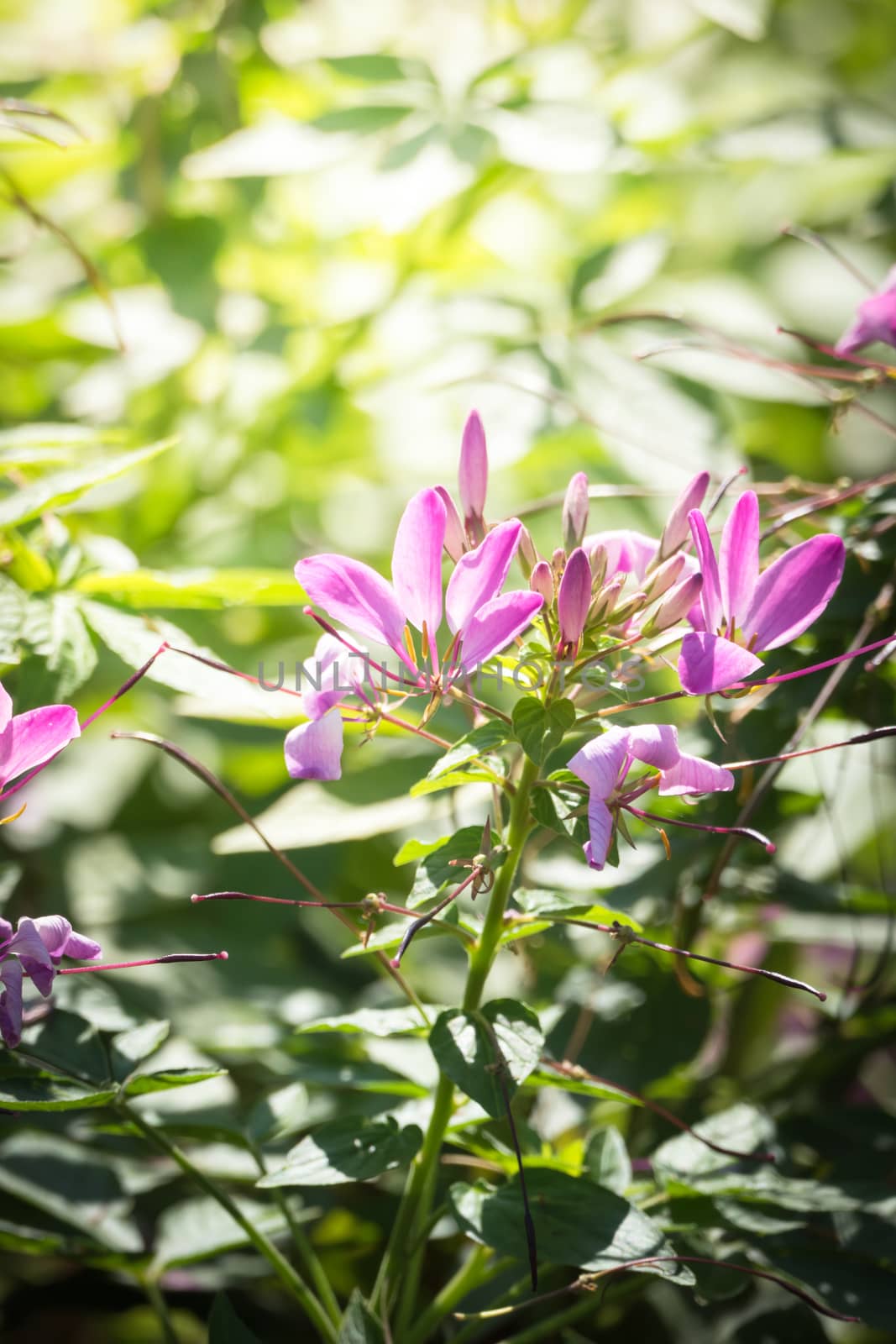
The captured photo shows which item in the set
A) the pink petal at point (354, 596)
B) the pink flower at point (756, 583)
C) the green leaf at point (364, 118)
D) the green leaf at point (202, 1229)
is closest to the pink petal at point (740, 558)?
the pink flower at point (756, 583)

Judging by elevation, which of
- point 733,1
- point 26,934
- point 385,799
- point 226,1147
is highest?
point 733,1

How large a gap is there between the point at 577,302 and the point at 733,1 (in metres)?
0.21

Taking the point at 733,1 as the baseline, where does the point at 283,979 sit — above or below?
below

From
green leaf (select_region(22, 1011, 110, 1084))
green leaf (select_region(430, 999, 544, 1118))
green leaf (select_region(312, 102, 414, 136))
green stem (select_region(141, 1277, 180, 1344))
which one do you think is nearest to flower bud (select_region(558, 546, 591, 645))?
green leaf (select_region(430, 999, 544, 1118))

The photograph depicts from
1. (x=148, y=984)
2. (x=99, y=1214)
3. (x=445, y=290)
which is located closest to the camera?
(x=99, y=1214)

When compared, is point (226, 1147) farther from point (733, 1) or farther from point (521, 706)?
point (733, 1)

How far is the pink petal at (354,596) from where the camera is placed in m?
0.32

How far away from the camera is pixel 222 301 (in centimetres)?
78

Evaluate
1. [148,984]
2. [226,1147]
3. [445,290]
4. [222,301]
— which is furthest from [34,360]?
[226,1147]

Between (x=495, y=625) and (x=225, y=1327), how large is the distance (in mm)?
279

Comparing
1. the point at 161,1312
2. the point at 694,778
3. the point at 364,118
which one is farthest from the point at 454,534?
the point at 364,118

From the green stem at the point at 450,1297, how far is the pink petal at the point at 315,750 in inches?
8.0

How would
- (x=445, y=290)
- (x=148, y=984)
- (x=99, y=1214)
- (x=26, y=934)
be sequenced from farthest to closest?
(x=445, y=290) → (x=148, y=984) → (x=99, y=1214) → (x=26, y=934)

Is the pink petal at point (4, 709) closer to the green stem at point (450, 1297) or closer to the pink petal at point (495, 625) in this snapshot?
the pink petal at point (495, 625)
